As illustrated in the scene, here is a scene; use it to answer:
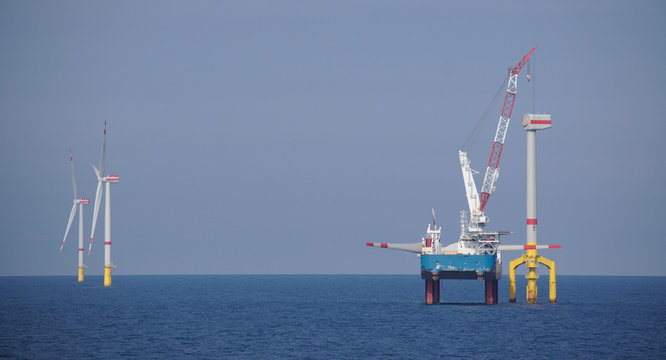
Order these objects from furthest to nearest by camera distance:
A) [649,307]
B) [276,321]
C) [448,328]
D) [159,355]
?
[649,307] → [276,321] → [448,328] → [159,355]

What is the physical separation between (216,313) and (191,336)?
134 feet

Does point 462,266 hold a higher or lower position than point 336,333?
higher

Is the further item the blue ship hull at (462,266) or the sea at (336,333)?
the blue ship hull at (462,266)

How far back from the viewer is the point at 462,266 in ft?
419

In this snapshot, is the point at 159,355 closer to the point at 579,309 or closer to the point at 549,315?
the point at 549,315

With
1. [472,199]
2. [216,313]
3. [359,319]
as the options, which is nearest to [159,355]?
[359,319]

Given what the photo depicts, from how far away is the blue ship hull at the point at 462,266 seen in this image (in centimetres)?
12769

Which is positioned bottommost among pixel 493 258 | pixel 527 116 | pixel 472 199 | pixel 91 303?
pixel 91 303

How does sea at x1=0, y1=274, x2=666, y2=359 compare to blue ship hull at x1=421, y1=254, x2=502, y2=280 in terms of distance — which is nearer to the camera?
sea at x1=0, y1=274, x2=666, y2=359

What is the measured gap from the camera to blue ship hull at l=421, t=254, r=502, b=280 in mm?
127688

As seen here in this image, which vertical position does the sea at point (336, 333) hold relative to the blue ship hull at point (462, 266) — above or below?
below

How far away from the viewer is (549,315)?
5123 inches

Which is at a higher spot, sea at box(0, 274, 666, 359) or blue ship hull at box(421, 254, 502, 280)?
blue ship hull at box(421, 254, 502, 280)

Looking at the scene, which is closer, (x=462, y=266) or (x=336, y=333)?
(x=336, y=333)
